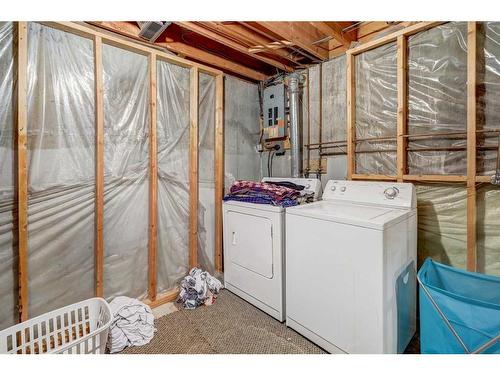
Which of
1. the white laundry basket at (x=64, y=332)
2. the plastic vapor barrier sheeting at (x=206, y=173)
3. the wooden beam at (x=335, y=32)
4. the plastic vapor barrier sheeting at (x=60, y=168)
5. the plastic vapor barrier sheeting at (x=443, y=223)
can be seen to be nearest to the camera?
the white laundry basket at (x=64, y=332)

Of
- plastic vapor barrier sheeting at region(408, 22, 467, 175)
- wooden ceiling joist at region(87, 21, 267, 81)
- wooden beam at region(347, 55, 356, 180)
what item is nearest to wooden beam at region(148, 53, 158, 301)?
wooden ceiling joist at region(87, 21, 267, 81)

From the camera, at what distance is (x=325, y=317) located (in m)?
1.65

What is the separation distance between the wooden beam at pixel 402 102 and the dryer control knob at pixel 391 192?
0.79 ft

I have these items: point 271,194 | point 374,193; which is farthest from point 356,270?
point 271,194

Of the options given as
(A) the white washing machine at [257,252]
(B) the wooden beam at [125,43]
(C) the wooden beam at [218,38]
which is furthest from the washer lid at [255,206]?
(C) the wooden beam at [218,38]

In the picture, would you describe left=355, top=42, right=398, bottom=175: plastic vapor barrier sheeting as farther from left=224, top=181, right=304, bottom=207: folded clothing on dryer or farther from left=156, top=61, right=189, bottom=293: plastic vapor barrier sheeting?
left=156, top=61, right=189, bottom=293: plastic vapor barrier sheeting

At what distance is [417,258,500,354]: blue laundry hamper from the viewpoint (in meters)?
1.15

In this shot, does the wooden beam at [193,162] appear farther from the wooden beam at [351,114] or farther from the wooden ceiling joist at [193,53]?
the wooden beam at [351,114]

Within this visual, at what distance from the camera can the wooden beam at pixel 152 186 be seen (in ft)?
6.86

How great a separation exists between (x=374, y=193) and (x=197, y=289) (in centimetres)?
166

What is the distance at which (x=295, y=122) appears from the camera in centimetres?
260

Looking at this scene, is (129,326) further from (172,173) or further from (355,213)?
(355,213)

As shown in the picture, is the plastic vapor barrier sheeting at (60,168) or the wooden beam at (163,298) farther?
the wooden beam at (163,298)
